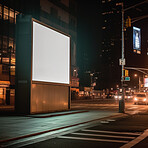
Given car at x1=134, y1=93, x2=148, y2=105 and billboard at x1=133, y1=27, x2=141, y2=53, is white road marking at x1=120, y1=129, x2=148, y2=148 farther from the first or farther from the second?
car at x1=134, y1=93, x2=148, y2=105

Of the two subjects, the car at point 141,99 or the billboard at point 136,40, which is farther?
the car at point 141,99

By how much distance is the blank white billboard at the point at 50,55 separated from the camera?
21.8 metres

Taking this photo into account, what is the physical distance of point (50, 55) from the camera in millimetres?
23531

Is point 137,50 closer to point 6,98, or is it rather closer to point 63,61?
point 63,61

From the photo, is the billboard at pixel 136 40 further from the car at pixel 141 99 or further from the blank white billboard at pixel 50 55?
the car at pixel 141 99

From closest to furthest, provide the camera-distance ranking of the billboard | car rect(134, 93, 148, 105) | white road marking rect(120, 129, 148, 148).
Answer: white road marking rect(120, 129, 148, 148)
the billboard
car rect(134, 93, 148, 105)

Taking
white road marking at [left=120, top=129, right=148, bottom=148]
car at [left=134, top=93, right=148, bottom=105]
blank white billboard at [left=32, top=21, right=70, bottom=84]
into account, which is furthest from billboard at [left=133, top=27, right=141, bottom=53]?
car at [left=134, top=93, right=148, bottom=105]

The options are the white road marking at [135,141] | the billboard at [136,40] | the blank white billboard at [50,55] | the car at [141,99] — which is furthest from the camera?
the car at [141,99]

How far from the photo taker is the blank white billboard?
71.7 feet

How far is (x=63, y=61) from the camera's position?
25531 mm

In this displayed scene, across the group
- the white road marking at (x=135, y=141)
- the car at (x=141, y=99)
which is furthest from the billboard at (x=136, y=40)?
the car at (x=141, y=99)

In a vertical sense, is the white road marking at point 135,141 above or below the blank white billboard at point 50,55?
below

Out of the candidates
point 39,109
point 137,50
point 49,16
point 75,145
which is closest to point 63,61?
point 39,109

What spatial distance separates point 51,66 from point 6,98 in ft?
68.4
